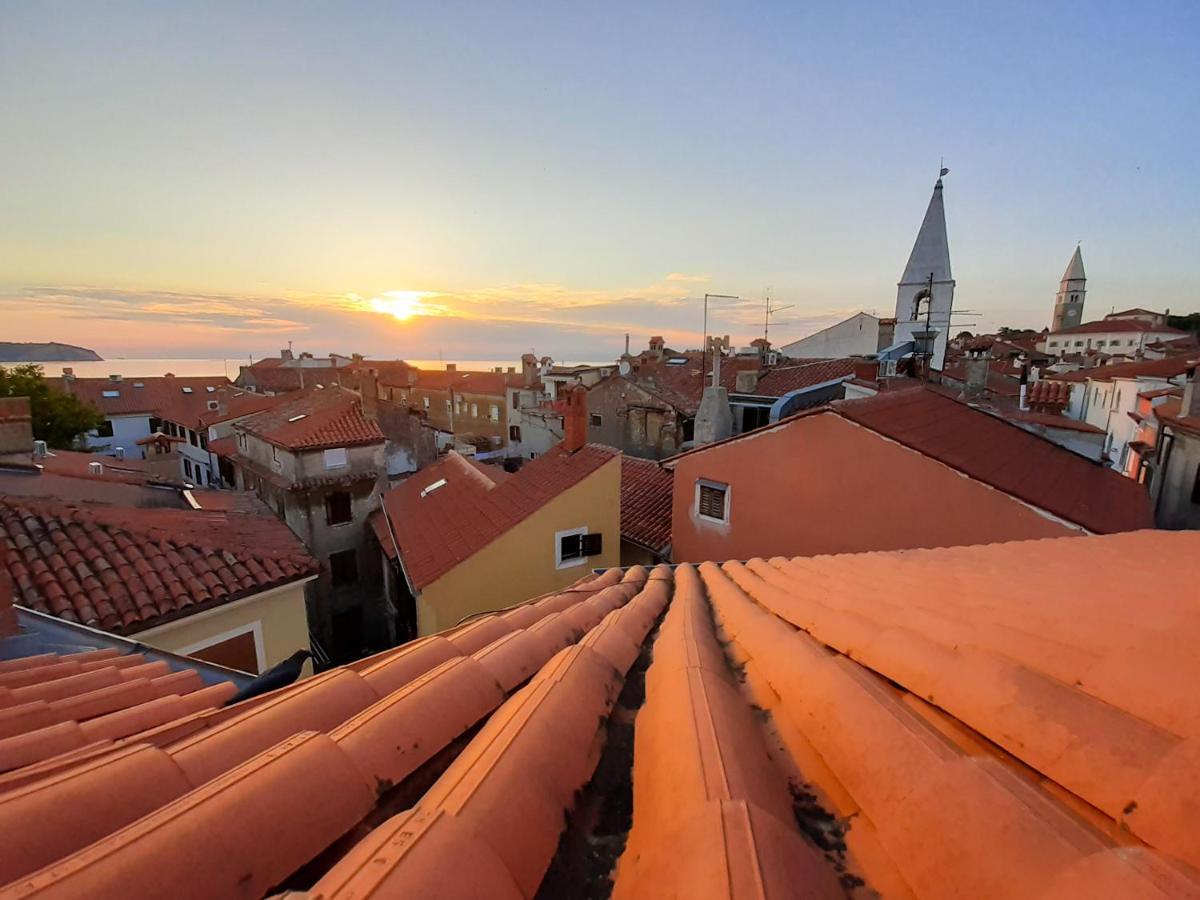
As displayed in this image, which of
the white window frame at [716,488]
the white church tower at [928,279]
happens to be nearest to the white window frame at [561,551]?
the white window frame at [716,488]

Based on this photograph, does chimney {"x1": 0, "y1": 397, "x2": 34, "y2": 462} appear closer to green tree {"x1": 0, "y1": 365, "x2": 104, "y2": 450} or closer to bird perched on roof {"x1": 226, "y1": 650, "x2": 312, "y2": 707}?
bird perched on roof {"x1": 226, "y1": 650, "x2": 312, "y2": 707}

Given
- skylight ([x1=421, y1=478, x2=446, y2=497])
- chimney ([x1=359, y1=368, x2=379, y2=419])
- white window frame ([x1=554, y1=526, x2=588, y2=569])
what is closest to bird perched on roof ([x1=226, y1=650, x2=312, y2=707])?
white window frame ([x1=554, y1=526, x2=588, y2=569])

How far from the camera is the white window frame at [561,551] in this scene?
929 centimetres

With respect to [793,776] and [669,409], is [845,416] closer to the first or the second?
[793,776]

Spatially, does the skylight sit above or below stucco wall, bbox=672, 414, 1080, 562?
below

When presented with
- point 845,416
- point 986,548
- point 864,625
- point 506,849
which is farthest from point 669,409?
point 506,849

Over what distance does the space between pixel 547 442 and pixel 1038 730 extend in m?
23.8

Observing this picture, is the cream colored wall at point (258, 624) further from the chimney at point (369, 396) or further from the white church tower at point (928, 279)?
the white church tower at point (928, 279)

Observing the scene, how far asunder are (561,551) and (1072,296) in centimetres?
7430

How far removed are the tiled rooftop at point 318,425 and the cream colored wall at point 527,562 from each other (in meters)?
6.98

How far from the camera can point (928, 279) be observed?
54.1 feet

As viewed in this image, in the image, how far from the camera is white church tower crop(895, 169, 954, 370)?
16875 millimetres

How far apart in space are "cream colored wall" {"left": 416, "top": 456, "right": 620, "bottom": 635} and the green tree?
21818mm

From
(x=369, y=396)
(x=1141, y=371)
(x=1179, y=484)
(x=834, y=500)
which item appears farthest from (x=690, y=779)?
(x=1141, y=371)
